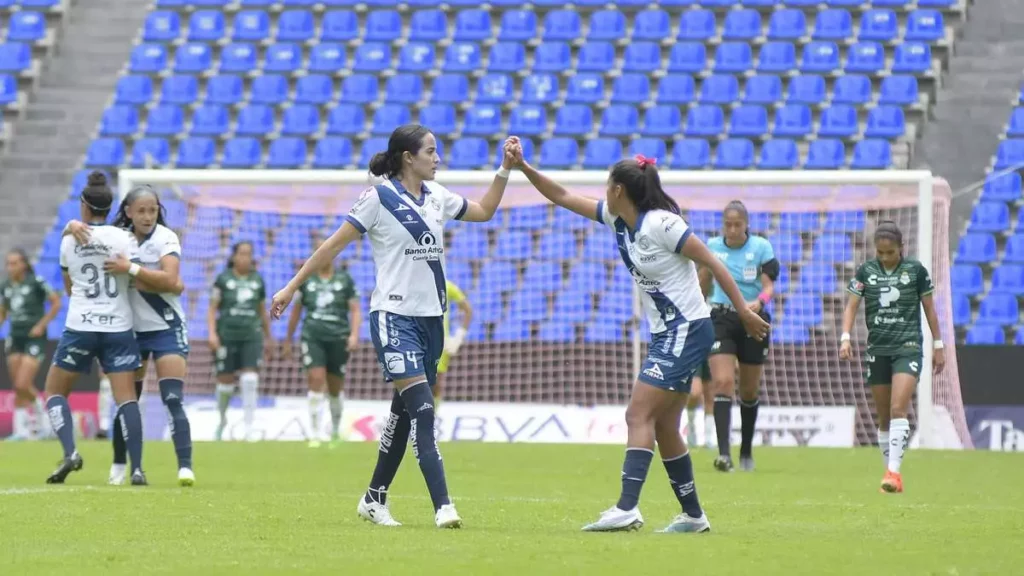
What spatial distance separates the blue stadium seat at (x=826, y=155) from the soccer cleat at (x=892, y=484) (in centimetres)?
1303

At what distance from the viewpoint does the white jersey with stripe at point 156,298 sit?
38.3ft

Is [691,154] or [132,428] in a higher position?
[691,154]

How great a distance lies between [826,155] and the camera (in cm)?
2495

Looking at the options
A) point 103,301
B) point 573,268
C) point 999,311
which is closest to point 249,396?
point 573,268

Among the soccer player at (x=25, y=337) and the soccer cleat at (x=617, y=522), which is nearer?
the soccer cleat at (x=617, y=522)

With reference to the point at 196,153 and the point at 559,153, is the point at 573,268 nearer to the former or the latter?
the point at 559,153

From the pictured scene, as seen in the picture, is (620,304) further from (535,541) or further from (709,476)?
(535,541)

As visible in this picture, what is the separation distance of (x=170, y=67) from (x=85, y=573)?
23.1 m

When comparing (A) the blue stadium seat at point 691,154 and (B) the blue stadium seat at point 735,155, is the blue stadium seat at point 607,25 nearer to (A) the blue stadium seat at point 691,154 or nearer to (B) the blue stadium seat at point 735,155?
(A) the blue stadium seat at point 691,154

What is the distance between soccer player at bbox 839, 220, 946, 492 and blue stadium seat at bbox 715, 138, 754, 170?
12211 mm

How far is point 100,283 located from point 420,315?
3.76m

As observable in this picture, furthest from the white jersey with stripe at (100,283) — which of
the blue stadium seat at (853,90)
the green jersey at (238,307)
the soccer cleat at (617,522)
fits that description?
the blue stadium seat at (853,90)

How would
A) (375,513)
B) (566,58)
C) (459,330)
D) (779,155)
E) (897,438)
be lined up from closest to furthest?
(375,513), (897,438), (459,330), (779,155), (566,58)

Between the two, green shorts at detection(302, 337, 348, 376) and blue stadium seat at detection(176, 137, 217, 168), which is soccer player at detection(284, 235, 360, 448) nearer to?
green shorts at detection(302, 337, 348, 376)
